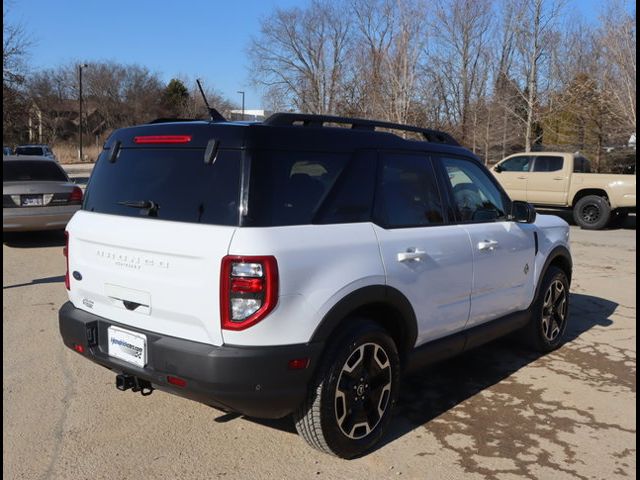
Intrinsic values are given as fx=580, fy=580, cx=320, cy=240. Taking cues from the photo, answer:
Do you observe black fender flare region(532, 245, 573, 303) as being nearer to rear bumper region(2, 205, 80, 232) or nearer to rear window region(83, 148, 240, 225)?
rear window region(83, 148, 240, 225)

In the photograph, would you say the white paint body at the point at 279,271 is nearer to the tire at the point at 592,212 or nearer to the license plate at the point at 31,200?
the license plate at the point at 31,200

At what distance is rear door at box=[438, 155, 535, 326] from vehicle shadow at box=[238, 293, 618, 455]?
54 cm

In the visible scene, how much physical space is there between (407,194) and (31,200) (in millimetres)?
8234

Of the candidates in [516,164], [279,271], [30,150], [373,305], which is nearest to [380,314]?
[373,305]

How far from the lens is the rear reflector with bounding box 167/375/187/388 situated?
→ 117 inches

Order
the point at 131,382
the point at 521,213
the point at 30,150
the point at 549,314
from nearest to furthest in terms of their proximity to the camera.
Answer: the point at 131,382, the point at 521,213, the point at 549,314, the point at 30,150

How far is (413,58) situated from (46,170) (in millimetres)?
17046

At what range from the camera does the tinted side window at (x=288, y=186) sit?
2918 mm

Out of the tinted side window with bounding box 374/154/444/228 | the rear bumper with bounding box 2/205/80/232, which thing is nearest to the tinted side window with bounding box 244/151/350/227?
the tinted side window with bounding box 374/154/444/228

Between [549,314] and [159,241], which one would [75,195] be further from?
[549,314]

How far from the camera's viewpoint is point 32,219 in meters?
9.89

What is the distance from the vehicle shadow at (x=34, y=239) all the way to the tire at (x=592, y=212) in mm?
12190

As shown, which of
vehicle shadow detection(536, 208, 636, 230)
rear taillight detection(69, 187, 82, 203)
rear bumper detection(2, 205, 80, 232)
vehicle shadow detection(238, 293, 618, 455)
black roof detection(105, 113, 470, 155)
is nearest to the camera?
black roof detection(105, 113, 470, 155)

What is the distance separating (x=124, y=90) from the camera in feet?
212
